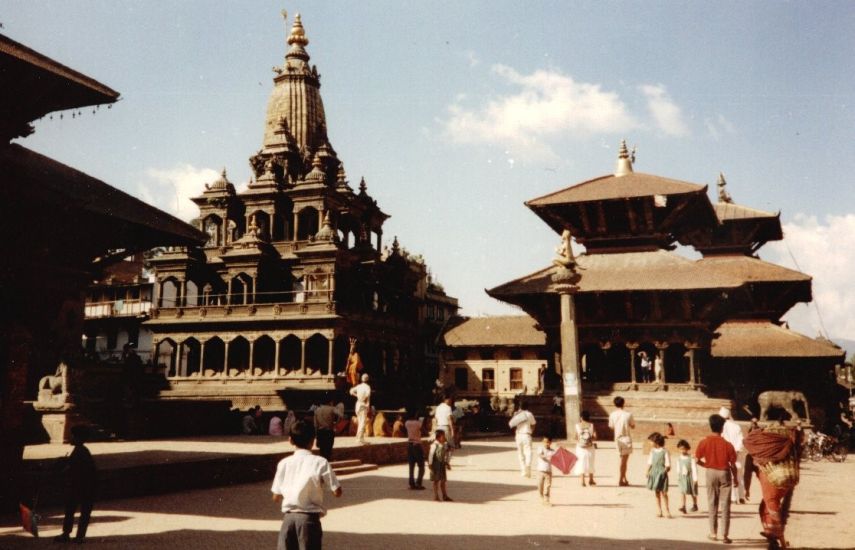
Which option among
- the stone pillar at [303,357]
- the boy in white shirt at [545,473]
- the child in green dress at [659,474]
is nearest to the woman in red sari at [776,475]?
the child in green dress at [659,474]

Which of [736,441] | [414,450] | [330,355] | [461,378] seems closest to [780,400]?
[736,441]

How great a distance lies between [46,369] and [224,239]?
2766 centimetres

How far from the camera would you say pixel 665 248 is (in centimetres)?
3300

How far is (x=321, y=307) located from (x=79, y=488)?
31500 millimetres

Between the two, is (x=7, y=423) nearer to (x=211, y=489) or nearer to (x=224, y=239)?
(x=211, y=489)

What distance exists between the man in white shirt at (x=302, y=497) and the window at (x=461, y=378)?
53114 mm

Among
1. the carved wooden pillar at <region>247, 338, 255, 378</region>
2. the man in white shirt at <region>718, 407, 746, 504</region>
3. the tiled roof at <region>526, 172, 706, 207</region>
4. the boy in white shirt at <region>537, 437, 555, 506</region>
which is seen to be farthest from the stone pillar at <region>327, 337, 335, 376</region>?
the man in white shirt at <region>718, 407, 746, 504</region>

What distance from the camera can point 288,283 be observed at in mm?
45938

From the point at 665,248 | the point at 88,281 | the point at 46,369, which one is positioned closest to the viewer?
the point at 88,281

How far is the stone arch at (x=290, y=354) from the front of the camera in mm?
43312

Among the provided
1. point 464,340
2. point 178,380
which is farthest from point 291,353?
point 464,340

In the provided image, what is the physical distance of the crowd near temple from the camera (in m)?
13.0

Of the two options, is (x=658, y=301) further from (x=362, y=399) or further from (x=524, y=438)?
(x=362, y=399)

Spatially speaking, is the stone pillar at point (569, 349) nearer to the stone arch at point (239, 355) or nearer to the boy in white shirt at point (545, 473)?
the boy in white shirt at point (545, 473)
